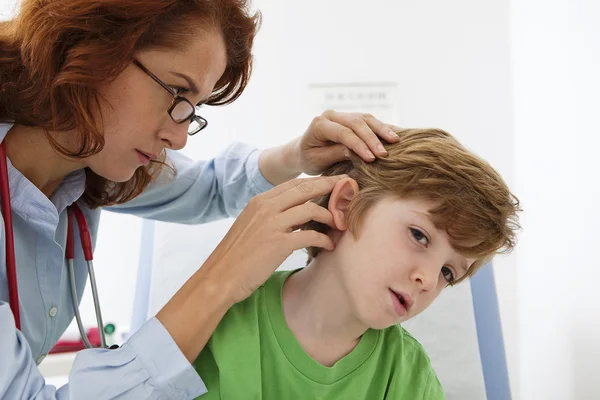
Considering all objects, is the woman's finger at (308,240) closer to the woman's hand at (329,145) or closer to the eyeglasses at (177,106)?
the woman's hand at (329,145)

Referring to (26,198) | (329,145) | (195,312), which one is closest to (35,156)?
(26,198)

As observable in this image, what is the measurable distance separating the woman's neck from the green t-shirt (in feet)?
1.50

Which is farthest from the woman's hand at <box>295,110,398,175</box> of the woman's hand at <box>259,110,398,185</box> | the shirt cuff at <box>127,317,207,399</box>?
the shirt cuff at <box>127,317,207,399</box>

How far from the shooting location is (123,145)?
1.18 meters

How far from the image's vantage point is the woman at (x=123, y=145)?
3.49 ft

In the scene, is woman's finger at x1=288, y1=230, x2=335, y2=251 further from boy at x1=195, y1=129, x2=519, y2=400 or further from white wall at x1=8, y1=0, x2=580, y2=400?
white wall at x1=8, y1=0, x2=580, y2=400

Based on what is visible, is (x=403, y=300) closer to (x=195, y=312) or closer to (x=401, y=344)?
(x=401, y=344)

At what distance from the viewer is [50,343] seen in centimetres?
138

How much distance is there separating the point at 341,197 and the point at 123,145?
42cm

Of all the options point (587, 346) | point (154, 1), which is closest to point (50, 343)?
point (154, 1)

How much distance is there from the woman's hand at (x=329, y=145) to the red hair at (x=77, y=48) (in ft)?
1.00

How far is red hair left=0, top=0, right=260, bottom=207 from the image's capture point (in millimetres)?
1103

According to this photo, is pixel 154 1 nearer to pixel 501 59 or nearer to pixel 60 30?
pixel 60 30

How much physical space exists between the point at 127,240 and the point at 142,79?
148 cm
